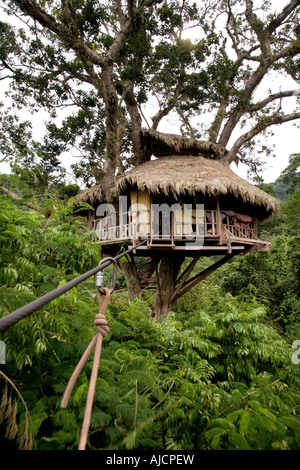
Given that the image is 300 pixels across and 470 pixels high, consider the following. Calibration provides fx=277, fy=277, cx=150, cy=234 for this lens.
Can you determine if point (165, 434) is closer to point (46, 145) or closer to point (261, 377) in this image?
point (261, 377)

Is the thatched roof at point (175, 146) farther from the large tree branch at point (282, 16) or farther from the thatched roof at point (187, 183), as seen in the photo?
the large tree branch at point (282, 16)

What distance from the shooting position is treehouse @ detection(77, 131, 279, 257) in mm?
7203

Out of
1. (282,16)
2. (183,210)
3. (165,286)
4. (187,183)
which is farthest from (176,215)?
(282,16)

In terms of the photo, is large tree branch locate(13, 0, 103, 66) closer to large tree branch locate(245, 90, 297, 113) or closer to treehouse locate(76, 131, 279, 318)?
treehouse locate(76, 131, 279, 318)

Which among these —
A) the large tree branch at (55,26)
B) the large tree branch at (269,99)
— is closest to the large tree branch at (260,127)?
the large tree branch at (269,99)

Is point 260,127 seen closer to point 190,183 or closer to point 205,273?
point 190,183

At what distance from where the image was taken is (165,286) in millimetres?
8734

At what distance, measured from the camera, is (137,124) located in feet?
33.2

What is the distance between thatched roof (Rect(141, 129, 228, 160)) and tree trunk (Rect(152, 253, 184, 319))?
13.6ft

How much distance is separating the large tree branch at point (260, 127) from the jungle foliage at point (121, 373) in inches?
353

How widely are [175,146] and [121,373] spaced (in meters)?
9.28

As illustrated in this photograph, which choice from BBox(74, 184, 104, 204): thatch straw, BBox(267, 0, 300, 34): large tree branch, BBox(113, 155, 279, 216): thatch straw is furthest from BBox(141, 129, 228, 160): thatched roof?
BBox(267, 0, 300, 34): large tree branch
